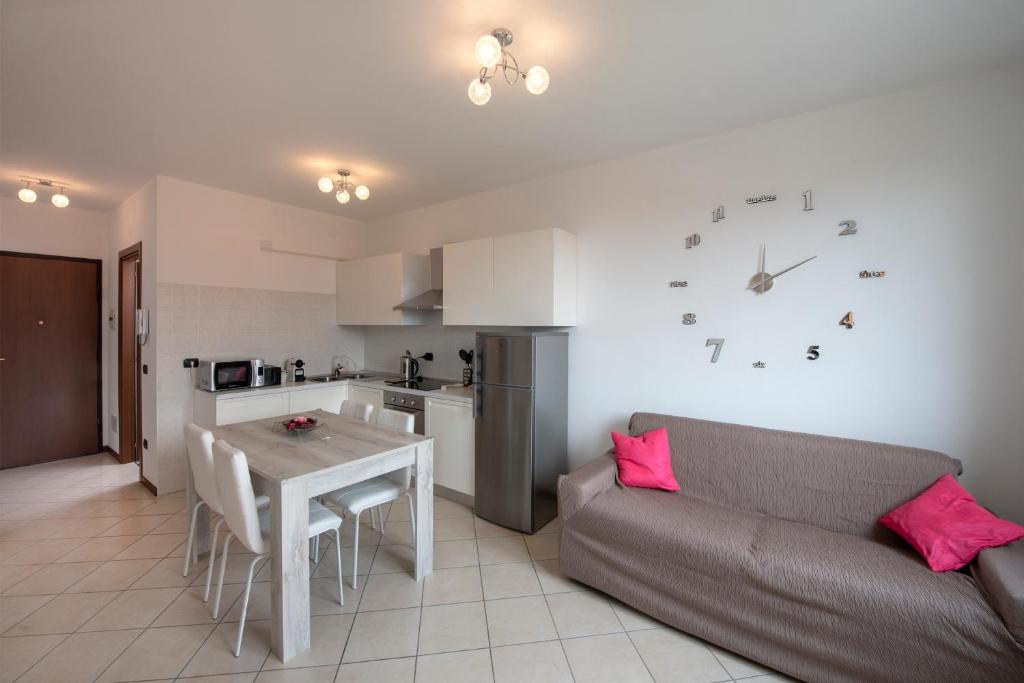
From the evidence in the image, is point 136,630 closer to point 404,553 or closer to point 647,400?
point 404,553

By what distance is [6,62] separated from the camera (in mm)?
1913

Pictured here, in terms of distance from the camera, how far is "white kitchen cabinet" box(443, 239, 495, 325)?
329cm

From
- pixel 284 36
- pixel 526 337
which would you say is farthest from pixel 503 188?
pixel 284 36

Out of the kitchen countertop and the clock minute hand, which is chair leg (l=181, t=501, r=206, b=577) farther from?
the clock minute hand

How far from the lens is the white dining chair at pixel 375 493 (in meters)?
2.26

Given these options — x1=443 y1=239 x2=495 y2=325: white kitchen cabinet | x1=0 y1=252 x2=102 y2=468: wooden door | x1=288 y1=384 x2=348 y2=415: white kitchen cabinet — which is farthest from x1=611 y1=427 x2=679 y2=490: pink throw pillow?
x1=0 y1=252 x2=102 y2=468: wooden door

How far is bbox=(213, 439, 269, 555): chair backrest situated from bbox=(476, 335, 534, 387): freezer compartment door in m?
1.54

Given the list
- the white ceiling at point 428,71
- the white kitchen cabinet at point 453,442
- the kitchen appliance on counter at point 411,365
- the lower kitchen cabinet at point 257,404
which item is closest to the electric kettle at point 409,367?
the kitchen appliance on counter at point 411,365

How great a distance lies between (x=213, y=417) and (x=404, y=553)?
194 cm

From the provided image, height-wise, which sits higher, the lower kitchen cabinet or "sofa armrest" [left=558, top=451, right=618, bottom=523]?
the lower kitchen cabinet

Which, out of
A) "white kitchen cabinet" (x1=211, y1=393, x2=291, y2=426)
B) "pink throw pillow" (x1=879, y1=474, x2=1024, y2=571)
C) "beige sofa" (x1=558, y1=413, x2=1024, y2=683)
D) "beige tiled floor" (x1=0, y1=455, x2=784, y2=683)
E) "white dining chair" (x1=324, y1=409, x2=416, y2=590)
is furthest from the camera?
"white kitchen cabinet" (x1=211, y1=393, x2=291, y2=426)

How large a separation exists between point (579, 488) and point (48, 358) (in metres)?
5.35

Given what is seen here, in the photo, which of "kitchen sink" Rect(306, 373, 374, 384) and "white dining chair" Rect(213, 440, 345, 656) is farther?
"kitchen sink" Rect(306, 373, 374, 384)

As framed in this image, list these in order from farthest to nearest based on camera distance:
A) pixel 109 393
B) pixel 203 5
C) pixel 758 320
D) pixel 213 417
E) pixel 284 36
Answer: pixel 109 393, pixel 213 417, pixel 758 320, pixel 284 36, pixel 203 5
